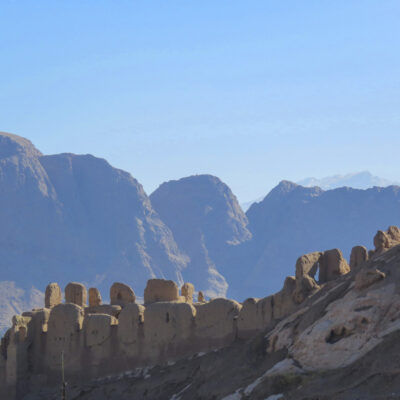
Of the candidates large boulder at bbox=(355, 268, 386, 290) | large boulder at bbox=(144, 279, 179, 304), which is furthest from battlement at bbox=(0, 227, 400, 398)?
large boulder at bbox=(355, 268, 386, 290)

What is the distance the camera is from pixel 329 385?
31.1m

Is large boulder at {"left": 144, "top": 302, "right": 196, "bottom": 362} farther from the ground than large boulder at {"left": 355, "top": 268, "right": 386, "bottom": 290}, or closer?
farther from the ground

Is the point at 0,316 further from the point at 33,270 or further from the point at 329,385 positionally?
the point at 329,385

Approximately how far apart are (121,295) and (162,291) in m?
3.40

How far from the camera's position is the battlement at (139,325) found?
139 ft

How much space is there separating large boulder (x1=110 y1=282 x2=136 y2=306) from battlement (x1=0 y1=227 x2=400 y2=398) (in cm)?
5

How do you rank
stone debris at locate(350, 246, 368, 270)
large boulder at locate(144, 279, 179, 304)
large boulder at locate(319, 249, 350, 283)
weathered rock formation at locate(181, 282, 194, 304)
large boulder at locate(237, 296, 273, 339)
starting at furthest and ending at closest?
weathered rock formation at locate(181, 282, 194, 304), large boulder at locate(144, 279, 179, 304), stone debris at locate(350, 246, 368, 270), large boulder at locate(319, 249, 350, 283), large boulder at locate(237, 296, 273, 339)

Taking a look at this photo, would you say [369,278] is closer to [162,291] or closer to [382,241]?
[382,241]

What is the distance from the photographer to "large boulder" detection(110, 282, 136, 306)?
163 ft

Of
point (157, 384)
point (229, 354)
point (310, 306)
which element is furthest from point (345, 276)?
point (157, 384)

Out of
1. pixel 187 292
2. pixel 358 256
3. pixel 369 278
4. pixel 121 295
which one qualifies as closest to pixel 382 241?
pixel 358 256

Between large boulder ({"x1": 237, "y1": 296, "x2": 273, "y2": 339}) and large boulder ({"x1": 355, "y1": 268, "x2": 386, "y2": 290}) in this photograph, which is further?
large boulder ({"x1": 237, "y1": 296, "x2": 273, "y2": 339})

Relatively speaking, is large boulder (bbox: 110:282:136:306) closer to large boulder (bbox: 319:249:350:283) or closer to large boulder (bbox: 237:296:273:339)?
large boulder (bbox: 237:296:273:339)

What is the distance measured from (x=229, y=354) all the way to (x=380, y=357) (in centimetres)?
1079
